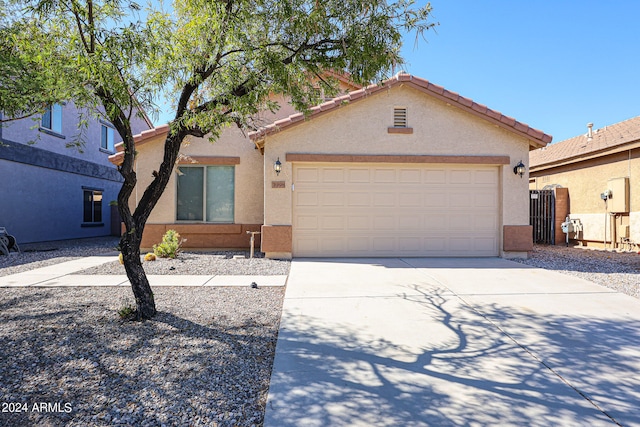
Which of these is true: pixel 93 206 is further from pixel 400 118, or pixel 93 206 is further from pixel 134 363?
pixel 134 363

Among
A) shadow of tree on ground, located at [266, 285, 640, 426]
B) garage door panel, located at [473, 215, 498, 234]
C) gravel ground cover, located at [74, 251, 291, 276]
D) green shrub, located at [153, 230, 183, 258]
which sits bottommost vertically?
shadow of tree on ground, located at [266, 285, 640, 426]

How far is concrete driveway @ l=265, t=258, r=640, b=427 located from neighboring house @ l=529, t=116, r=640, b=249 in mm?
7298

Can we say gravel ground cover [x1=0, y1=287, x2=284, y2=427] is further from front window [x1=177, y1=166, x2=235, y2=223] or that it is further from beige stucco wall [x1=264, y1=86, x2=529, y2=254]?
front window [x1=177, y1=166, x2=235, y2=223]

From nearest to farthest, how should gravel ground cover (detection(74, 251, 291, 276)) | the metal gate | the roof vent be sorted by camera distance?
gravel ground cover (detection(74, 251, 291, 276)), the metal gate, the roof vent

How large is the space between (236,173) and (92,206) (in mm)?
11432

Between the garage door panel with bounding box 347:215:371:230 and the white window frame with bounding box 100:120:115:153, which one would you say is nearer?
the garage door panel with bounding box 347:215:371:230

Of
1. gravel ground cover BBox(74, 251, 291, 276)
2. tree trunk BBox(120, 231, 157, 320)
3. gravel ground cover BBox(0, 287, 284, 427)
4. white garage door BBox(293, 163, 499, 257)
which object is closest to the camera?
gravel ground cover BBox(0, 287, 284, 427)

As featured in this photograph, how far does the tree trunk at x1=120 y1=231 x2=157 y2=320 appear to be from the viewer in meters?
4.24

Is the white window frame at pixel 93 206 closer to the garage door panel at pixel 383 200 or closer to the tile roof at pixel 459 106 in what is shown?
the tile roof at pixel 459 106

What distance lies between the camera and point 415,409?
255 centimetres

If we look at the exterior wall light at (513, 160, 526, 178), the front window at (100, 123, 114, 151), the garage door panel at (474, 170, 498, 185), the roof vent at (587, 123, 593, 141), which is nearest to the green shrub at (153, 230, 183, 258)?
the garage door panel at (474, 170, 498, 185)

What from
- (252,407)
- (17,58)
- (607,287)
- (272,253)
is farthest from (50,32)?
(607,287)

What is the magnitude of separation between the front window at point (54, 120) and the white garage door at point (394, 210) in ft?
38.1

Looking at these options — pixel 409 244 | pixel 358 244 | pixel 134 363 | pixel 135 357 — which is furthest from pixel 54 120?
pixel 134 363
